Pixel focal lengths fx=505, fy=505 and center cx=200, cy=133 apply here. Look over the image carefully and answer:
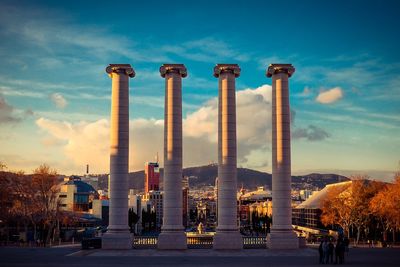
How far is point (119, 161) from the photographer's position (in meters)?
71.2

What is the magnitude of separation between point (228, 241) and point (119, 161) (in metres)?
18.9

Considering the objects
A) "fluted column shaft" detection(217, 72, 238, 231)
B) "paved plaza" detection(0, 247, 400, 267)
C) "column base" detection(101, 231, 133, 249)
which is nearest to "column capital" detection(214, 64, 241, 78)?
"fluted column shaft" detection(217, 72, 238, 231)

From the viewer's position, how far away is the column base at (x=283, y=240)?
70500 mm

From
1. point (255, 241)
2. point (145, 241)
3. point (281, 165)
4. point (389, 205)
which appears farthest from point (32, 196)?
A: point (389, 205)

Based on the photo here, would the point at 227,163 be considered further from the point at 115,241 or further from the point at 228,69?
the point at 115,241

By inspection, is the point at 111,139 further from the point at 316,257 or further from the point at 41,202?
the point at 41,202

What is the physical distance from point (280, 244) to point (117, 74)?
33310mm

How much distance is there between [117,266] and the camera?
162 ft

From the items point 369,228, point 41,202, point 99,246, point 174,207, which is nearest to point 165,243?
point 174,207

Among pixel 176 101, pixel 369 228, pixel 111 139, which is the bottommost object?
pixel 369 228

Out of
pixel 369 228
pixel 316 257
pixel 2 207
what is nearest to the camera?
pixel 316 257

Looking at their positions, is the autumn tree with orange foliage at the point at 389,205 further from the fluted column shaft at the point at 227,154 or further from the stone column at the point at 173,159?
the stone column at the point at 173,159

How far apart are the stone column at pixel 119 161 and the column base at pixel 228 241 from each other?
12174mm

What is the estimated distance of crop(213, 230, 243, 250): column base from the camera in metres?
70.1
